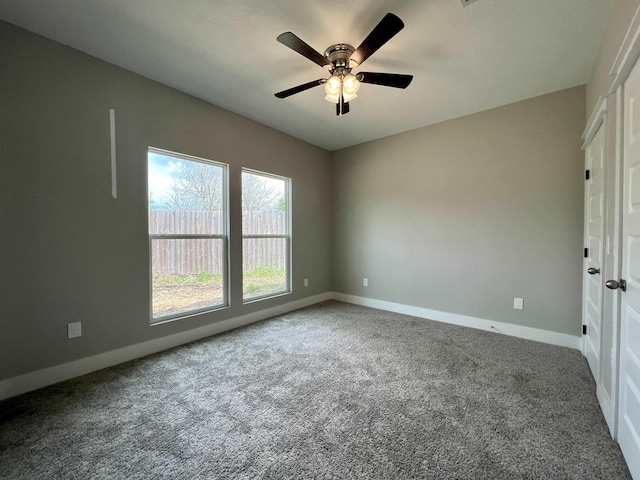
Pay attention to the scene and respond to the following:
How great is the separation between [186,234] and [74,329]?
1.23 metres

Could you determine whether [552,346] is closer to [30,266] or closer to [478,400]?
[478,400]

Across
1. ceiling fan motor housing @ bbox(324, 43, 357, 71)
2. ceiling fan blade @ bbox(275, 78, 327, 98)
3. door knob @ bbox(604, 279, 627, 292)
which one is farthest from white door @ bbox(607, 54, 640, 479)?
ceiling fan blade @ bbox(275, 78, 327, 98)

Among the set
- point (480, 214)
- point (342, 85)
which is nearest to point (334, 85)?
point (342, 85)

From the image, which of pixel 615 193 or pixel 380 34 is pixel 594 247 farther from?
pixel 380 34

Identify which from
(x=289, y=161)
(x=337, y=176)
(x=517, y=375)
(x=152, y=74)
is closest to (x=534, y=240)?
(x=517, y=375)

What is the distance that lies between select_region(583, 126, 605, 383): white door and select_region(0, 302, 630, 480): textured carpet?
0.81ft

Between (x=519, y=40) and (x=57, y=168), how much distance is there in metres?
3.73

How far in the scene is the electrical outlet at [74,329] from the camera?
2217mm

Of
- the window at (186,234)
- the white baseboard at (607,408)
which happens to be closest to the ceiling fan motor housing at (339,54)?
the window at (186,234)

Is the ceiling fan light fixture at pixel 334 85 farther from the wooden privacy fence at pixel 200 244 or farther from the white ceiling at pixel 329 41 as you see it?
the wooden privacy fence at pixel 200 244

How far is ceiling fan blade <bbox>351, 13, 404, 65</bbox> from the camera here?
1.54 m

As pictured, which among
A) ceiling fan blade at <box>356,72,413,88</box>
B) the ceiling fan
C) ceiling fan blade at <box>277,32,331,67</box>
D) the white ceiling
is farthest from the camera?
ceiling fan blade at <box>356,72,413,88</box>

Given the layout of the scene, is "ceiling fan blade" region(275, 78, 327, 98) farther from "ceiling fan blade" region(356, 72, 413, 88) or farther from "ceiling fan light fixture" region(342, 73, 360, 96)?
"ceiling fan blade" region(356, 72, 413, 88)

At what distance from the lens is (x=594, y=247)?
225cm
